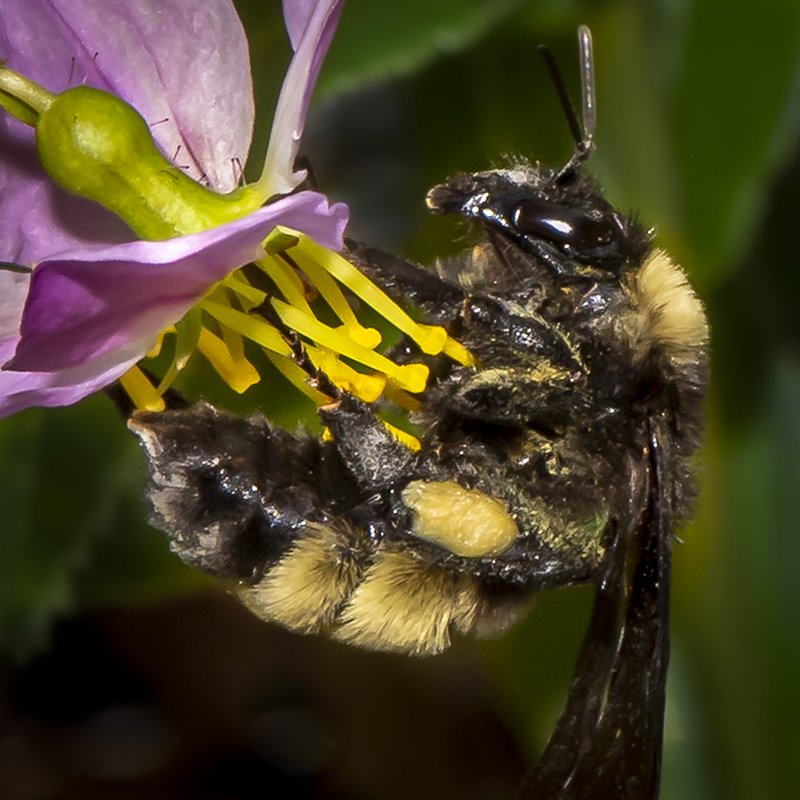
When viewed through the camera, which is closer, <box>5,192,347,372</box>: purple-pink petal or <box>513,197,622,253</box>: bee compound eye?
<box>5,192,347,372</box>: purple-pink petal

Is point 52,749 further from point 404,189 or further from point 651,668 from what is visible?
point 651,668

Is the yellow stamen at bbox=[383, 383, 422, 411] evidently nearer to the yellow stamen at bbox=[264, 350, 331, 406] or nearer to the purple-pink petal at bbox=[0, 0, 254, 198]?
the yellow stamen at bbox=[264, 350, 331, 406]

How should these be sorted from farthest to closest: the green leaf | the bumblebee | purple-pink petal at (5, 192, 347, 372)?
1. the green leaf
2. the bumblebee
3. purple-pink petal at (5, 192, 347, 372)

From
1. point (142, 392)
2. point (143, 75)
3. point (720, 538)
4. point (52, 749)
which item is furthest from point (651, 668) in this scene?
point (52, 749)

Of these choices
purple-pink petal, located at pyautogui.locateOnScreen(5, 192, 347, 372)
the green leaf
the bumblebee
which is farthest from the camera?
the green leaf

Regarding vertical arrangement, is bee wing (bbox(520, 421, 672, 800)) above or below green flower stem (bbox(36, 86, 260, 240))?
below

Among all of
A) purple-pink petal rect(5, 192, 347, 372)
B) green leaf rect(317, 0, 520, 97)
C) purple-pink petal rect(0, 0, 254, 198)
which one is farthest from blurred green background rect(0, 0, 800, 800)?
purple-pink petal rect(5, 192, 347, 372)
